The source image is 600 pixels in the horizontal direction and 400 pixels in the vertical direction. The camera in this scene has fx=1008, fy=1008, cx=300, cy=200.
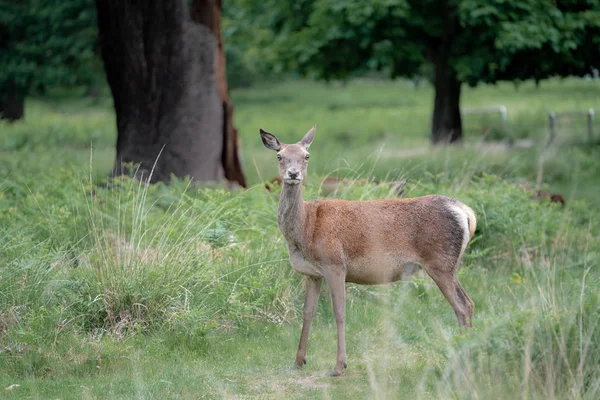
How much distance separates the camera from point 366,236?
761 centimetres

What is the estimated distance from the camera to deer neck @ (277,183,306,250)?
7.42 m

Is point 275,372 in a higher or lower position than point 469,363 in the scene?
lower

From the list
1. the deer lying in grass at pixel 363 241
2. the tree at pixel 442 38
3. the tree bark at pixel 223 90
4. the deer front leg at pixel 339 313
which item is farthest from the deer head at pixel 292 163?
the tree at pixel 442 38

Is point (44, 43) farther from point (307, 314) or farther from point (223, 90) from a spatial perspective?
point (307, 314)

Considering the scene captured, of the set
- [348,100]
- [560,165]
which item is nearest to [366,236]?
[560,165]

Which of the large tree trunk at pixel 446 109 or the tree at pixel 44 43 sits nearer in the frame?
the large tree trunk at pixel 446 109

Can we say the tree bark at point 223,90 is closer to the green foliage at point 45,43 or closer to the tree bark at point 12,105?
the green foliage at point 45,43

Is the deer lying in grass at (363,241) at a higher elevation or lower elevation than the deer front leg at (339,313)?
higher

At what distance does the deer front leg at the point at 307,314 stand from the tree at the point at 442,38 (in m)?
12.1

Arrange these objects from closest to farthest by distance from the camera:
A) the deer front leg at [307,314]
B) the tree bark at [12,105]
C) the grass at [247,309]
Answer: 1. the grass at [247,309]
2. the deer front leg at [307,314]
3. the tree bark at [12,105]

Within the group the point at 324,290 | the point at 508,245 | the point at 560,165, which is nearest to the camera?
the point at 324,290

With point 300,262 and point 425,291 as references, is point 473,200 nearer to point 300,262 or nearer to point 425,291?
point 425,291

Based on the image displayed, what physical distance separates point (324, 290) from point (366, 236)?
1.62 meters

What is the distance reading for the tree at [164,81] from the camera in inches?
546
